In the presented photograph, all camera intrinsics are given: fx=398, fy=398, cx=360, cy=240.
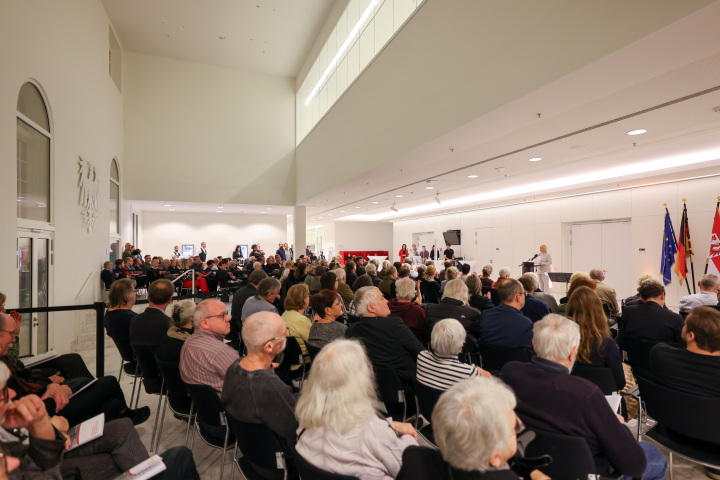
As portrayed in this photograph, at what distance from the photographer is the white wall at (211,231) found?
1798cm

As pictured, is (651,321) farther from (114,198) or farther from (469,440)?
(114,198)

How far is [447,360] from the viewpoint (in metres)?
2.37

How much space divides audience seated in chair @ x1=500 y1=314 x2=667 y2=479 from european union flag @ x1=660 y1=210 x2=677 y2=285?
31.9ft

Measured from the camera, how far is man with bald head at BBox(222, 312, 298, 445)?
1855 mm

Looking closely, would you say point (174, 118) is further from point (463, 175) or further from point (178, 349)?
point (178, 349)

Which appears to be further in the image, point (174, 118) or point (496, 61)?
point (174, 118)

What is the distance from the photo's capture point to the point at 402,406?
3014 millimetres

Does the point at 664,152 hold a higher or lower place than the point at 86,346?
higher

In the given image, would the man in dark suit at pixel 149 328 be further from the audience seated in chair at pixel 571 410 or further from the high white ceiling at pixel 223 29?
the high white ceiling at pixel 223 29

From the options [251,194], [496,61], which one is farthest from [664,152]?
[251,194]

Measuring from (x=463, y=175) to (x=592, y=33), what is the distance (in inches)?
237

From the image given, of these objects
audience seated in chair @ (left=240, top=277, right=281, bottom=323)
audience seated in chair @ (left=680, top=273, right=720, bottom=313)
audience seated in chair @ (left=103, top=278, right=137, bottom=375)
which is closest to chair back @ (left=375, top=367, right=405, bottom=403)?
audience seated in chair @ (left=240, top=277, right=281, bottom=323)

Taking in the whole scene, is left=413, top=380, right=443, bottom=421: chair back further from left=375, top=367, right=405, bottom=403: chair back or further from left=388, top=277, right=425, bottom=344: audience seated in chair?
left=388, top=277, right=425, bottom=344: audience seated in chair

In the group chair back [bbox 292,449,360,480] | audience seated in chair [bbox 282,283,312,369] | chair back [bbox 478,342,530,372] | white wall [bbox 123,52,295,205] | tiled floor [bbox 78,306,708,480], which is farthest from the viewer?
white wall [bbox 123,52,295,205]
